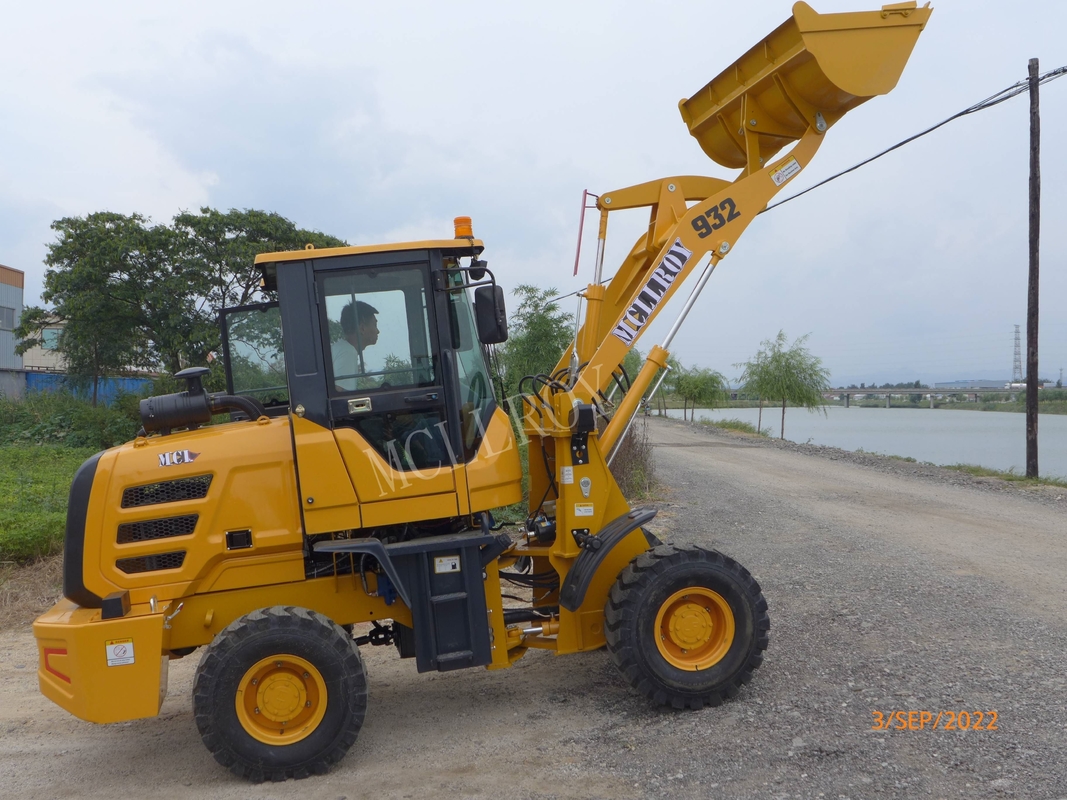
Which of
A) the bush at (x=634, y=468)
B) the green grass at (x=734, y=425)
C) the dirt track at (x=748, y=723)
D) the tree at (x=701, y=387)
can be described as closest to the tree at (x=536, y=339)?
the bush at (x=634, y=468)

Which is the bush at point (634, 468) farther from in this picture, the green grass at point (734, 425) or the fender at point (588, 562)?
the green grass at point (734, 425)

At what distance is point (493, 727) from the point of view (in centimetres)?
489

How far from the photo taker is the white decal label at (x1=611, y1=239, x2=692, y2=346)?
5434 mm

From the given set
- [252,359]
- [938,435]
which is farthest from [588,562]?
[938,435]

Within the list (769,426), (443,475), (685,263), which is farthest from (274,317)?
(769,426)

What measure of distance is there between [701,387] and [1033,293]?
35425 millimetres

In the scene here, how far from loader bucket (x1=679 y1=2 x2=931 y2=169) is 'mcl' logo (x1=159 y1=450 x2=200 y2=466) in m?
4.02

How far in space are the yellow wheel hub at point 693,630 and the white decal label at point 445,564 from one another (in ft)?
4.07

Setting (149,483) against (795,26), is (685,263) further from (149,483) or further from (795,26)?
(149,483)

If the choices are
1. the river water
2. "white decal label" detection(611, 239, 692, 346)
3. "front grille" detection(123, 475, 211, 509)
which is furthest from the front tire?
the river water

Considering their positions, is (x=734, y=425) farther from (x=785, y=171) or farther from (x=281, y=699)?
(x=281, y=699)

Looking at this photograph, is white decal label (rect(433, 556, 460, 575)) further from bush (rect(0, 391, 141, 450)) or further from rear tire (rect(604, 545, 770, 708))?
bush (rect(0, 391, 141, 450))

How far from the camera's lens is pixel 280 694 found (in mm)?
4398

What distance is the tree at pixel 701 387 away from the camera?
50.8m
